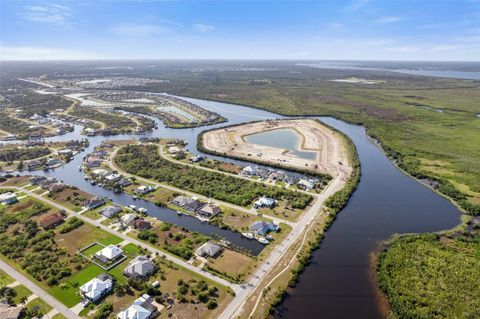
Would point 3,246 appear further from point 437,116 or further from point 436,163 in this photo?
point 437,116

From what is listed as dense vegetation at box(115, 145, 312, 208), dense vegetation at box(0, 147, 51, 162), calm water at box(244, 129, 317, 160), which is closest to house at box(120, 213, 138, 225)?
dense vegetation at box(115, 145, 312, 208)

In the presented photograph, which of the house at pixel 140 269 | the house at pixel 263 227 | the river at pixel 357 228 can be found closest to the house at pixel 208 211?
the river at pixel 357 228

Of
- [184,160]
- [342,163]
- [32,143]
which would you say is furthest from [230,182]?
[32,143]

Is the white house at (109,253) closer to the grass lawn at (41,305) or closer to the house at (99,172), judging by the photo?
the grass lawn at (41,305)

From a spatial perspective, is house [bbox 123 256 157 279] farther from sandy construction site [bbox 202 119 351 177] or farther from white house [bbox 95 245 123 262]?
sandy construction site [bbox 202 119 351 177]

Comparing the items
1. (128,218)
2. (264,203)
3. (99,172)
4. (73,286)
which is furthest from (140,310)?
(99,172)

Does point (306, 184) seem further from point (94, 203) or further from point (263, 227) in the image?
point (94, 203)

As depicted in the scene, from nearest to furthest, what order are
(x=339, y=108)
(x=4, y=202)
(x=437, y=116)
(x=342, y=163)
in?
(x=4, y=202) < (x=342, y=163) < (x=437, y=116) < (x=339, y=108)
